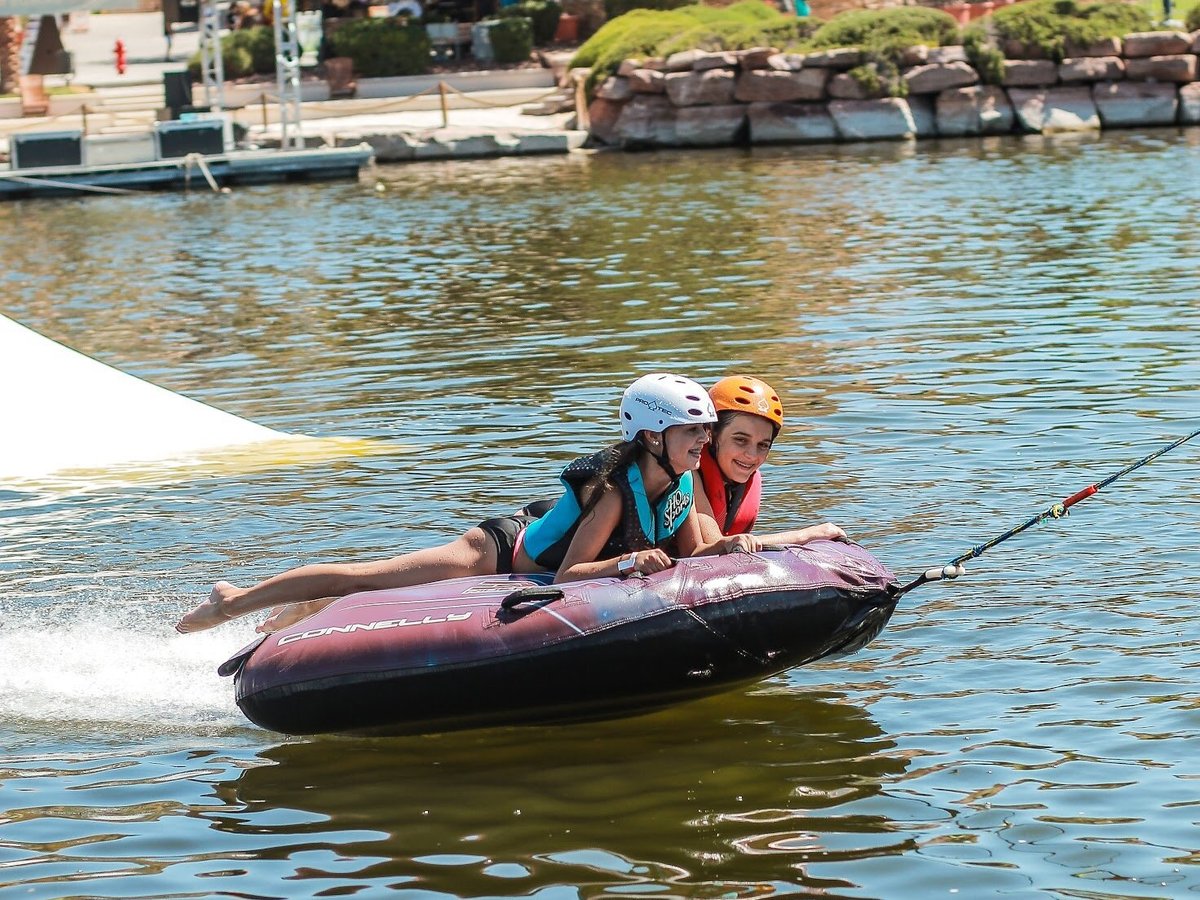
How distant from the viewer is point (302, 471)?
38.8 ft

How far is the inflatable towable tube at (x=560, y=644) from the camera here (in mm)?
6895

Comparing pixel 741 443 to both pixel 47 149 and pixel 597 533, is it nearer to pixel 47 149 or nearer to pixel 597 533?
pixel 597 533

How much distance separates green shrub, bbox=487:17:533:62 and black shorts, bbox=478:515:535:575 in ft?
111

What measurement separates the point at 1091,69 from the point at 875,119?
13.5 ft

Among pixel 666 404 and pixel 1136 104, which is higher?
pixel 1136 104

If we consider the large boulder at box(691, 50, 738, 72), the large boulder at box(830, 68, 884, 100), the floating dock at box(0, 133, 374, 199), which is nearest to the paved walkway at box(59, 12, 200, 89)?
the floating dock at box(0, 133, 374, 199)

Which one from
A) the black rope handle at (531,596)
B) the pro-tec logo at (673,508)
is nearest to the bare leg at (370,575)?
the black rope handle at (531,596)

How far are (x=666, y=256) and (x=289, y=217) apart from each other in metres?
8.21

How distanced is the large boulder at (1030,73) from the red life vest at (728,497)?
26988mm

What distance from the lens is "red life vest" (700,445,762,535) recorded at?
7.71 m

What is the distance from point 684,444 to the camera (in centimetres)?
715

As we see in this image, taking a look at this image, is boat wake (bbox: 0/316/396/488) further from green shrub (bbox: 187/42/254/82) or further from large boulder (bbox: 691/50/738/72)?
green shrub (bbox: 187/42/254/82)

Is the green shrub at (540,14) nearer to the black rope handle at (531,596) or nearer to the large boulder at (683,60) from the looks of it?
the large boulder at (683,60)

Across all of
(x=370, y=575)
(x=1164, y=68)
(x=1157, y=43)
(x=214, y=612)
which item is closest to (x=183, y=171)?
(x=1157, y=43)
